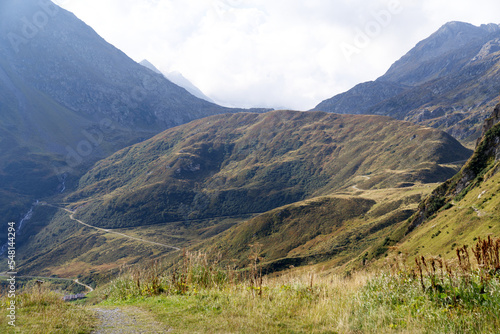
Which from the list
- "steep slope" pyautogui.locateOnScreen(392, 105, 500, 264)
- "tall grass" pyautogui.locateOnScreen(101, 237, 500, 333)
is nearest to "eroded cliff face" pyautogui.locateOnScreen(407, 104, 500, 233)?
"steep slope" pyautogui.locateOnScreen(392, 105, 500, 264)

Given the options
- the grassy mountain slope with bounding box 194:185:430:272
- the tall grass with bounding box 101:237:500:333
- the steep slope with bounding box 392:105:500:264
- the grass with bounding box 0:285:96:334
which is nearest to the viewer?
the tall grass with bounding box 101:237:500:333

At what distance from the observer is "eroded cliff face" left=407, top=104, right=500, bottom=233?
55256 millimetres

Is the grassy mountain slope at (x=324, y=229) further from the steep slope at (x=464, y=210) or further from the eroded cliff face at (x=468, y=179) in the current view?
the steep slope at (x=464, y=210)

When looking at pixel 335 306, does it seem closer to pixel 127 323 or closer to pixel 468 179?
pixel 127 323

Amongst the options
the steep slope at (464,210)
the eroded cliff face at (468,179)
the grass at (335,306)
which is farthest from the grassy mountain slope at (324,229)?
Result: the grass at (335,306)

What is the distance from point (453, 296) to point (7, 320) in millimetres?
10888

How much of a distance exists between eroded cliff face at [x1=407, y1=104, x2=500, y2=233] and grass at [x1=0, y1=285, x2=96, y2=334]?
63469mm

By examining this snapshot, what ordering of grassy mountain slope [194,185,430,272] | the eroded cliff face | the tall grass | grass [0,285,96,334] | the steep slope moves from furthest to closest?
grassy mountain slope [194,185,430,272], the eroded cliff face, the steep slope, grass [0,285,96,334], the tall grass

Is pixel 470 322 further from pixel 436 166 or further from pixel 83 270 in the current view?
pixel 83 270

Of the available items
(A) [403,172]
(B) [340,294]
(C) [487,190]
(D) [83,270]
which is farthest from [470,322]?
(D) [83,270]

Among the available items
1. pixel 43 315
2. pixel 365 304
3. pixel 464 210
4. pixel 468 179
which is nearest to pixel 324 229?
pixel 468 179

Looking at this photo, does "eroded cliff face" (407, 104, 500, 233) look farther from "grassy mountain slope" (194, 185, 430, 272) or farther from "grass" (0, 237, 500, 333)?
"grass" (0, 237, 500, 333)

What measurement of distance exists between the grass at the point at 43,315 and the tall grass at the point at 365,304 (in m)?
1.97

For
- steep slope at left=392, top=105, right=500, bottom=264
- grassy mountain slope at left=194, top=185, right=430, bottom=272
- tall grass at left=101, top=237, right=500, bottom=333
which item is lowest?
grassy mountain slope at left=194, top=185, right=430, bottom=272
